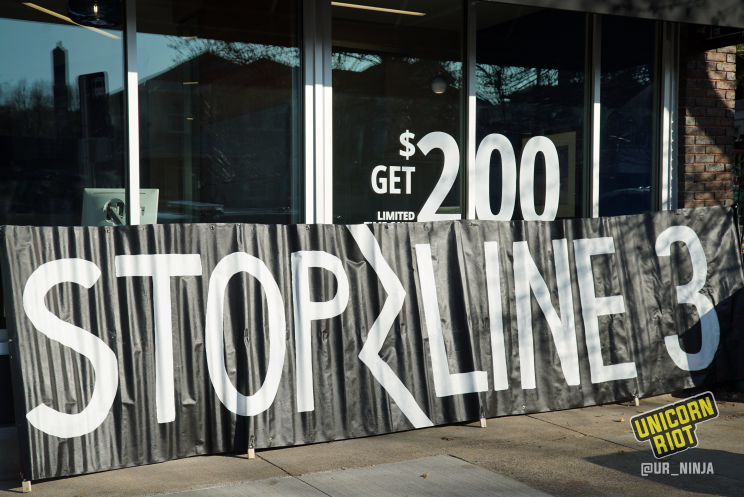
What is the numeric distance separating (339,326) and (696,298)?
145 inches

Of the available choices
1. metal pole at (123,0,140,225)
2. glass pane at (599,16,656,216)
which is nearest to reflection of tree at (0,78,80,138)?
metal pole at (123,0,140,225)

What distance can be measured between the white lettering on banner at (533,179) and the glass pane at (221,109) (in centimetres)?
233

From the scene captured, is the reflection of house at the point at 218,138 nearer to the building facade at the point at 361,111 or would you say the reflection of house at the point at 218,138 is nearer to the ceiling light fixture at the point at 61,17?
the building facade at the point at 361,111

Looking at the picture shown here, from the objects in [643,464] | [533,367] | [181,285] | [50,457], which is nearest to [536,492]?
[643,464]

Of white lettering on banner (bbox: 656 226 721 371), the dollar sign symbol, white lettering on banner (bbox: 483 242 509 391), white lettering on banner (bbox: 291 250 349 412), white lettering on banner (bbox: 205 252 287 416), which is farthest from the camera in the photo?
white lettering on banner (bbox: 656 226 721 371)

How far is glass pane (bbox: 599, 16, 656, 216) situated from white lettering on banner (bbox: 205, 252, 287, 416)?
404cm

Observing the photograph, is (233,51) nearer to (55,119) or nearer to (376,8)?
(376,8)

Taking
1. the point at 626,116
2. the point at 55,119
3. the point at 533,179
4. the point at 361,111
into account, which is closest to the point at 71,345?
the point at 55,119

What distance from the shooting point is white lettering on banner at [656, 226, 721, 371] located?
659 cm

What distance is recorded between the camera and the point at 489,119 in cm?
681

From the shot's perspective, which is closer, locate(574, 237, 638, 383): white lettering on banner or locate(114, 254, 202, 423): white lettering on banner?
locate(114, 254, 202, 423): white lettering on banner

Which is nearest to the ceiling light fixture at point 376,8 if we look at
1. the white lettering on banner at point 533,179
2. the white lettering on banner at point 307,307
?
the white lettering on banner at point 533,179

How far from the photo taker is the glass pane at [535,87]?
6785 millimetres

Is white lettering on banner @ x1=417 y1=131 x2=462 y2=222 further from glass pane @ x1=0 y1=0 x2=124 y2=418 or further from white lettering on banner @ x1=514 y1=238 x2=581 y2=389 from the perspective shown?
glass pane @ x1=0 y1=0 x2=124 y2=418
